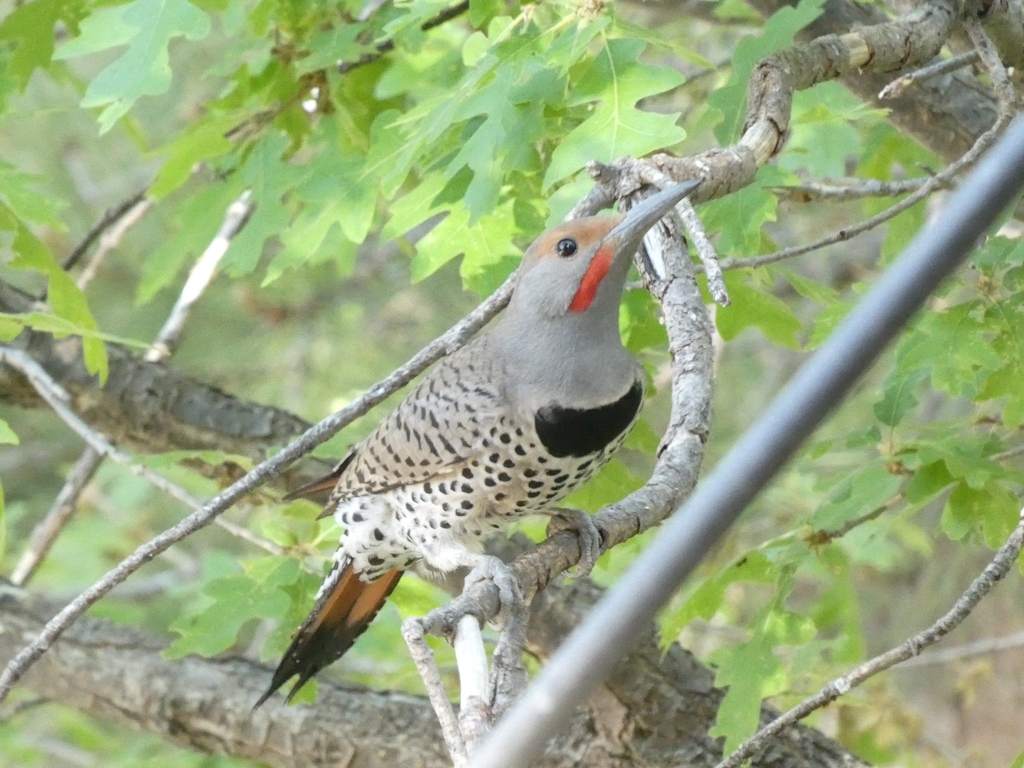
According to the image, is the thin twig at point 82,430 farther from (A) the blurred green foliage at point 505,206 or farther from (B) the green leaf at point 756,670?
(B) the green leaf at point 756,670

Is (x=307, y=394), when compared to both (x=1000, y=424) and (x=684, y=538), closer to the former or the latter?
(x=1000, y=424)

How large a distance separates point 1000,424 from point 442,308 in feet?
12.4

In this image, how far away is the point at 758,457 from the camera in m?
0.90

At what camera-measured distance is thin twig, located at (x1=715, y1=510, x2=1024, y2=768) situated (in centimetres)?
214

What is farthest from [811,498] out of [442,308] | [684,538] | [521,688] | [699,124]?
[684,538]

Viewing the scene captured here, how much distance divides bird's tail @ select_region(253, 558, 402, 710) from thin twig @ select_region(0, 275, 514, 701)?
96 centimetres

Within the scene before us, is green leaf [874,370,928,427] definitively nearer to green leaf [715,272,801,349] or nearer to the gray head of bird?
green leaf [715,272,801,349]

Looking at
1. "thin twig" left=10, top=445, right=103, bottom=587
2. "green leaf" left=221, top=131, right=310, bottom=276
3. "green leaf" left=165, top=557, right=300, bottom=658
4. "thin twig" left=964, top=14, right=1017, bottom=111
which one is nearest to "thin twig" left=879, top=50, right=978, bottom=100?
"thin twig" left=964, top=14, right=1017, bottom=111

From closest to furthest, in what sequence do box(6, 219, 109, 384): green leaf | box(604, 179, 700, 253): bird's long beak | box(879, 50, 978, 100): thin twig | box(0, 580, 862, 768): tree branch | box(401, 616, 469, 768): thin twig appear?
box(401, 616, 469, 768): thin twig → box(604, 179, 700, 253): bird's long beak → box(879, 50, 978, 100): thin twig → box(6, 219, 109, 384): green leaf → box(0, 580, 862, 768): tree branch

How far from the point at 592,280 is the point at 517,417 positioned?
32cm

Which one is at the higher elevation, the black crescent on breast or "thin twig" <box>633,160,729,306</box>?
"thin twig" <box>633,160,729,306</box>

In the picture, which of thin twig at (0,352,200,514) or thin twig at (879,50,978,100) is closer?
thin twig at (879,50,978,100)

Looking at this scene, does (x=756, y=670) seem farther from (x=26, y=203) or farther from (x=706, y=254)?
(x=26, y=203)

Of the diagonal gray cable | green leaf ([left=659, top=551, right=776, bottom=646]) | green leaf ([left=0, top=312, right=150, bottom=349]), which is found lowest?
green leaf ([left=659, top=551, right=776, bottom=646])
